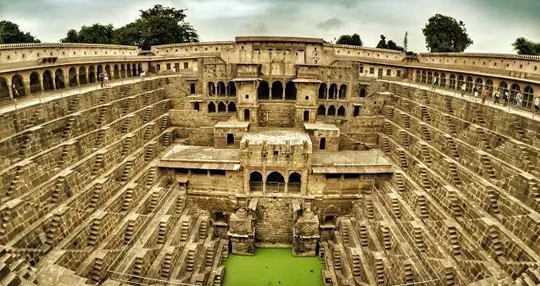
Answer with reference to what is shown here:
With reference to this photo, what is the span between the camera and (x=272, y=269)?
72.4ft

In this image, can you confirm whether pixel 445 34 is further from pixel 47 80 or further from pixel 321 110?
pixel 47 80

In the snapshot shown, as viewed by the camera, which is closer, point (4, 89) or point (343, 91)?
point (4, 89)

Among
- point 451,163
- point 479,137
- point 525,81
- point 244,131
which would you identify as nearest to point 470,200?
point 451,163

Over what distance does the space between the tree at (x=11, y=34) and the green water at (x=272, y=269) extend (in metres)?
53.1

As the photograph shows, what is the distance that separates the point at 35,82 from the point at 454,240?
31.8 m

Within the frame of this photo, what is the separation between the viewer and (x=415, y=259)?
18.0m

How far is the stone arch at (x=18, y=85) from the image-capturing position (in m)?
23.9

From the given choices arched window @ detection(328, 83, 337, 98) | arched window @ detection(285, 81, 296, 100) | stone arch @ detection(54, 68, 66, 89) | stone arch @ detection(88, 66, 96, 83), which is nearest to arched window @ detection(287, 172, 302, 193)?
arched window @ detection(328, 83, 337, 98)

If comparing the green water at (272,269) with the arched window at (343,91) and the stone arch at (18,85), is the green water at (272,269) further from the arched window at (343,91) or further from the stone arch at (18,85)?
the stone arch at (18,85)

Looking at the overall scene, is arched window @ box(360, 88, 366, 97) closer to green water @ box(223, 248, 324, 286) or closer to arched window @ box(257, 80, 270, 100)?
arched window @ box(257, 80, 270, 100)

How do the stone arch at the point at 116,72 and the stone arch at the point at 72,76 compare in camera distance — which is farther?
the stone arch at the point at 116,72

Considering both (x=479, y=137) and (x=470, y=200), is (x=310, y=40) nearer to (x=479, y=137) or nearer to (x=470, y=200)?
(x=479, y=137)

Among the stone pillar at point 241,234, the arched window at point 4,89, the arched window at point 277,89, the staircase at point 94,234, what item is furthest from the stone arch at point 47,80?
the arched window at point 277,89

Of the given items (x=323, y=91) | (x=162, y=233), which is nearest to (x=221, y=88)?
(x=323, y=91)
